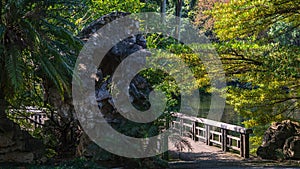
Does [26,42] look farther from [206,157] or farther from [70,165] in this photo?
[206,157]

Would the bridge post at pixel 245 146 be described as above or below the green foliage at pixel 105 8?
below

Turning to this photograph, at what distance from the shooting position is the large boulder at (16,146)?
6223 millimetres

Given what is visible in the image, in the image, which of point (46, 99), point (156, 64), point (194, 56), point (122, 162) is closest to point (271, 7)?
point (194, 56)

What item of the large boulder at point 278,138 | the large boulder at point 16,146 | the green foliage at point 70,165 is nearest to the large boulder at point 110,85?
the green foliage at point 70,165

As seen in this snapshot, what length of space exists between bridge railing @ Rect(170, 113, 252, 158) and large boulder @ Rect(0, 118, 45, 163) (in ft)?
9.21

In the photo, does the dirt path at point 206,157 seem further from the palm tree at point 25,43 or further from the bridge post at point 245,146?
the palm tree at point 25,43

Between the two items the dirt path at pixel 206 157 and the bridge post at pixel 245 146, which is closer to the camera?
the dirt path at pixel 206 157

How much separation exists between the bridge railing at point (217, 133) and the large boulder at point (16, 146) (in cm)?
281

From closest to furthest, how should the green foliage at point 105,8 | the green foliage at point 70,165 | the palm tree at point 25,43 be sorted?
1. the palm tree at point 25,43
2. the green foliage at point 70,165
3. the green foliage at point 105,8

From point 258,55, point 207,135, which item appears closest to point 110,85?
point 258,55

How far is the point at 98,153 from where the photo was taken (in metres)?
6.37

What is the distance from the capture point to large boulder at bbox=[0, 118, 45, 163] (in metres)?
6.22

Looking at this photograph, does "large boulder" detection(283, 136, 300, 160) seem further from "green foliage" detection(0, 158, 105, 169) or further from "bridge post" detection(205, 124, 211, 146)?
"green foliage" detection(0, 158, 105, 169)

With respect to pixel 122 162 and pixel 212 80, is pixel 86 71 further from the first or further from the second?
pixel 212 80
